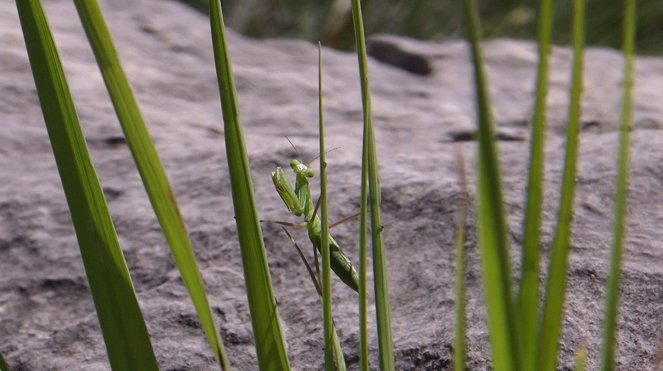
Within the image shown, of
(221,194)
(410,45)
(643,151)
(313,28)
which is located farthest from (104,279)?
(313,28)

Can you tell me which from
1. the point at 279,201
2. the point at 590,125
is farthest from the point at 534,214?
the point at 590,125

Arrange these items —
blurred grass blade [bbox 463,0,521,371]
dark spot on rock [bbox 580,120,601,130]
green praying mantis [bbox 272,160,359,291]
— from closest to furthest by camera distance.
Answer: blurred grass blade [bbox 463,0,521,371]
green praying mantis [bbox 272,160,359,291]
dark spot on rock [bbox 580,120,601,130]

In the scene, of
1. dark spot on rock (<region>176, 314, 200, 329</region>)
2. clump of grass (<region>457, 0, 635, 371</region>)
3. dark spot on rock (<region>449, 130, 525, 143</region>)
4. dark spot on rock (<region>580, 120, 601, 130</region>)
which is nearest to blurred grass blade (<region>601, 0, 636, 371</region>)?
clump of grass (<region>457, 0, 635, 371</region>)

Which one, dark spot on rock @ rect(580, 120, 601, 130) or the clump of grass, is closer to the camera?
the clump of grass

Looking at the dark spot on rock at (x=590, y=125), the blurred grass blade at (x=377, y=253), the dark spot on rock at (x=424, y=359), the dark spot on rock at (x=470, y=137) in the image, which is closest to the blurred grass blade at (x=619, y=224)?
the blurred grass blade at (x=377, y=253)

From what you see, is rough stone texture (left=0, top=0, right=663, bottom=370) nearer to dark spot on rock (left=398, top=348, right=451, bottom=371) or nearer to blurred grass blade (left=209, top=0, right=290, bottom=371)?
dark spot on rock (left=398, top=348, right=451, bottom=371)

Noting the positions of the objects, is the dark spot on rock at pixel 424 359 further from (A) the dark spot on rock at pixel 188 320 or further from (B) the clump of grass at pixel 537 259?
(B) the clump of grass at pixel 537 259
